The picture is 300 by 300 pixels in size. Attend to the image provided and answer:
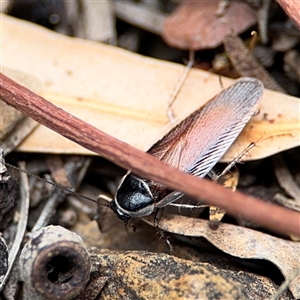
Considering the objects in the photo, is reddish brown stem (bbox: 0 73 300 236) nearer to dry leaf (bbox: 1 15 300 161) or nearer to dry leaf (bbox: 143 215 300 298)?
dry leaf (bbox: 143 215 300 298)

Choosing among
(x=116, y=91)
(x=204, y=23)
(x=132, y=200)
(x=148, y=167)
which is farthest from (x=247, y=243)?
(x=204, y=23)

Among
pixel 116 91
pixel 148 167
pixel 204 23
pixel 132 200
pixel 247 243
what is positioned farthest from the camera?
pixel 204 23

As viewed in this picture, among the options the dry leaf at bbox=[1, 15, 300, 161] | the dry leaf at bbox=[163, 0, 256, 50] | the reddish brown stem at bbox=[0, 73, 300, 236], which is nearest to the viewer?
the reddish brown stem at bbox=[0, 73, 300, 236]

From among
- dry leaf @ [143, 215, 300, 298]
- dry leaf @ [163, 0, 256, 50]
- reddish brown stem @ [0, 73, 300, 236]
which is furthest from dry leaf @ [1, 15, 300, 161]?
reddish brown stem @ [0, 73, 300, 236]

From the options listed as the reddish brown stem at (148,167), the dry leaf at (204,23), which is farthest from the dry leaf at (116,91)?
the reddish brown stem at (148,167)

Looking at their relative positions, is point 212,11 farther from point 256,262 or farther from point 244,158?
point 256,262

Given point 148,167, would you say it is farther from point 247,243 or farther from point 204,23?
point 204,23
